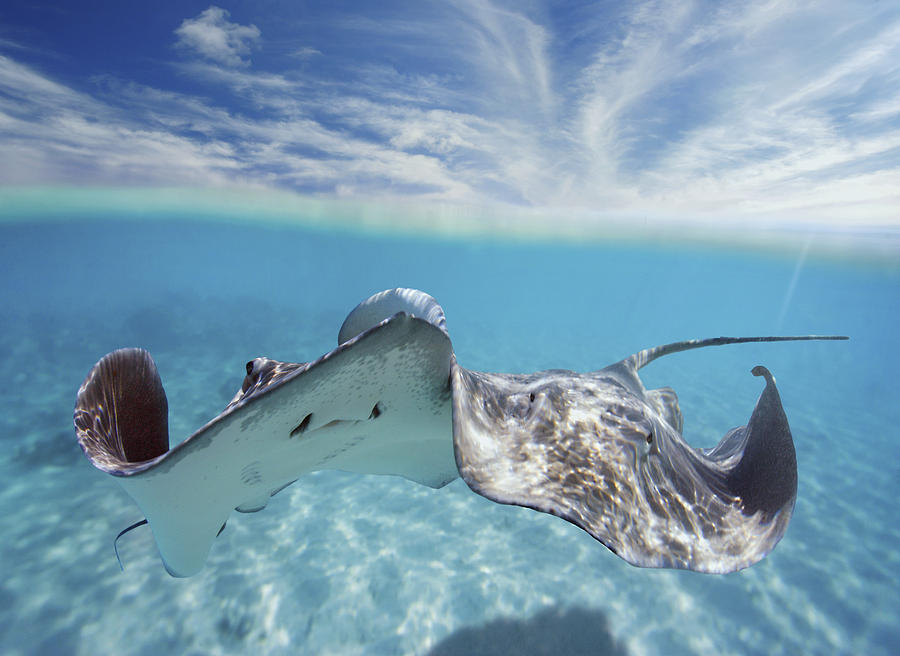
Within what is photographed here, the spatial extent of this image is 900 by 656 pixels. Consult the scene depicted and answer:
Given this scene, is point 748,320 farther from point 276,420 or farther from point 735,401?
point 276,420

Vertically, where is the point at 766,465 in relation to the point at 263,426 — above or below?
below

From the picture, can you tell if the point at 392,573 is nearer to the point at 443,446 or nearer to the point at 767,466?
the point at 443,446

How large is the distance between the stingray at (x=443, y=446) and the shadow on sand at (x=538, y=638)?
8.99ft

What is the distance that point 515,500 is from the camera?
4.86 feet

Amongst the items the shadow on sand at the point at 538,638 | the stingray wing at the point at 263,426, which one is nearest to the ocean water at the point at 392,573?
the shadow on sand at the point at 538,638

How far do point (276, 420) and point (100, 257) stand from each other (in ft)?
273

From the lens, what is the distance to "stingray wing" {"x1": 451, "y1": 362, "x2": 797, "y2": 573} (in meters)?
1.63

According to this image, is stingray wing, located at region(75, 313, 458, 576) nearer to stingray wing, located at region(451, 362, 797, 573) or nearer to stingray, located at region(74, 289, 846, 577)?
stingray, located at region(74, 289, 846, 577)

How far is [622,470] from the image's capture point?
198 centimetres

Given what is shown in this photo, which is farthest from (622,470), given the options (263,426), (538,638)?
(538,638)

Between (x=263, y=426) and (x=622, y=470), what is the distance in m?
1.70

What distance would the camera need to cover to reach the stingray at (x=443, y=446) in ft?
5.08

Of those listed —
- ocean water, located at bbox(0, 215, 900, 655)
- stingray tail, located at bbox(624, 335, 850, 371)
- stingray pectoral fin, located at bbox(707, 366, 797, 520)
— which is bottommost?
ocean water, located at bbox(0, 215, 900, 655)

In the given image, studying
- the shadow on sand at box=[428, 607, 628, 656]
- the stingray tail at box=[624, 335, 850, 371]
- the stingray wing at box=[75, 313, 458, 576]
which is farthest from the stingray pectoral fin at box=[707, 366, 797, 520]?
the shadow on sand at box=[428, 607, 628, 656]
